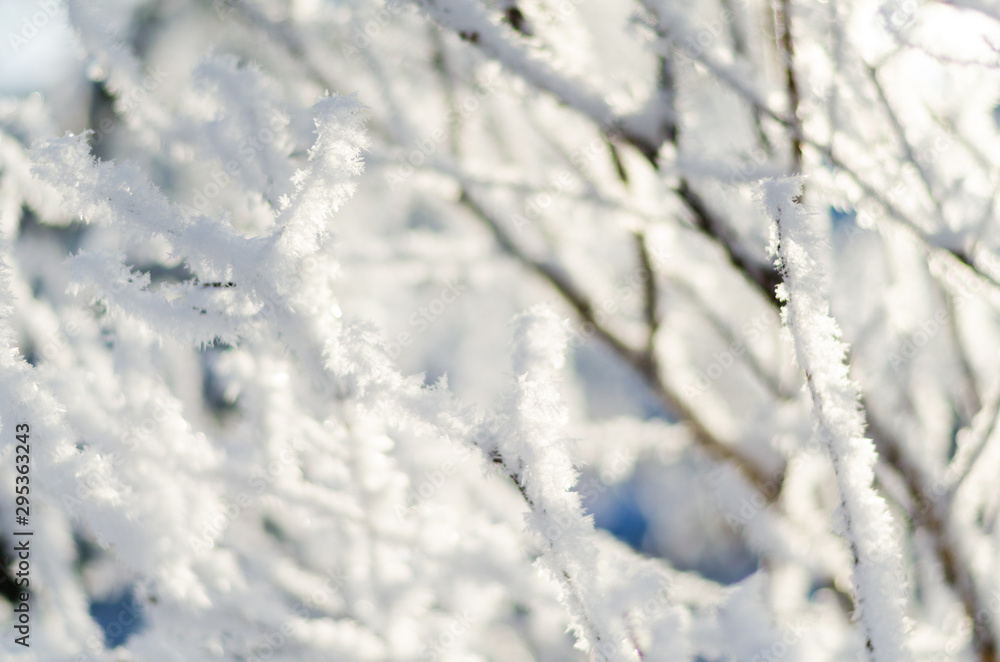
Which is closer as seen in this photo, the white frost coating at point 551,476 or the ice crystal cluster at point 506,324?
the white frost coating at point 551,476

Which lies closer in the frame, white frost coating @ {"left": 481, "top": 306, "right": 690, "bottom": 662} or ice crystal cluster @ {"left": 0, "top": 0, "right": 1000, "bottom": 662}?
white frost coating @ {"left": 481, "top": 306, "right": 690, "bottom": 662}

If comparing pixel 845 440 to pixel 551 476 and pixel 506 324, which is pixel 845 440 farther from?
pixel 506 324

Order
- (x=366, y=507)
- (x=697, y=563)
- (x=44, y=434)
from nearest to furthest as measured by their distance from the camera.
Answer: (x=44, y=434), (x=366, y=507), (x=697, y=563)

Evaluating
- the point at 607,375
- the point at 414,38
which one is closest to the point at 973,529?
the point at 607,375

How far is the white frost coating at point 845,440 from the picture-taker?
391mm

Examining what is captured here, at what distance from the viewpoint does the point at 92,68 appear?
84cm

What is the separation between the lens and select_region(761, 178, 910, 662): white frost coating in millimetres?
391

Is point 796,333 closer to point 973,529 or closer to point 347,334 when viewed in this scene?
point 347,334

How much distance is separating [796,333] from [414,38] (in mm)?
853

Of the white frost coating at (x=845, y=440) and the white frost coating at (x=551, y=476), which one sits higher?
the white frost coating at (x=845, y=440)

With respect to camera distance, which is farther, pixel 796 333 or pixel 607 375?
pixel 607 375

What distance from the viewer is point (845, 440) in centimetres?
40

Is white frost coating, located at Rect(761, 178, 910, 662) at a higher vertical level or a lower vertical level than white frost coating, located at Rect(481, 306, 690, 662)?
higher

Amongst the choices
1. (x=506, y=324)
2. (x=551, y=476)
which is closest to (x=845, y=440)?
(x=551, y=476)
